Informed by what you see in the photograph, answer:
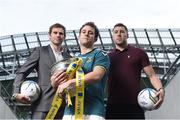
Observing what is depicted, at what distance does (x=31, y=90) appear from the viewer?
3740 mm

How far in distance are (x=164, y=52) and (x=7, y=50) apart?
1105cm

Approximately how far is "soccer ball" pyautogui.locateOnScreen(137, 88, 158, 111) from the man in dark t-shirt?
0.16 meters

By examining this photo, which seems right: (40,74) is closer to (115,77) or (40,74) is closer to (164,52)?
(115,77)

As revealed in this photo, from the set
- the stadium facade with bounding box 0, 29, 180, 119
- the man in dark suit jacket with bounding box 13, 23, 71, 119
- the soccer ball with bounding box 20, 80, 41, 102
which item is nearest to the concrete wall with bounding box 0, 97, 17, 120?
the man in dark suit jacket with bounding box 13, 23, 71, 119

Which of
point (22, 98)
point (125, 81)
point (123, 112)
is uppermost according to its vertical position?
point (22, 98)

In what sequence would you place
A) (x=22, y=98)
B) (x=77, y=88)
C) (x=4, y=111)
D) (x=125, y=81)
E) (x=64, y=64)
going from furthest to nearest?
(x=4, y=111) → (x=125, y=81) → (x=22, y=98) → (x=64, y=64) → (x=77, y=88)

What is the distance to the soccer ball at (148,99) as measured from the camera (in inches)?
148

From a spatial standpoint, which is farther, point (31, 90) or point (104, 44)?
point (104, 44)

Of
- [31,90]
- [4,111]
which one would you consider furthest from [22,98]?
[4,111]

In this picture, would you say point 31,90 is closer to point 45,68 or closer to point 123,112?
point 45,68

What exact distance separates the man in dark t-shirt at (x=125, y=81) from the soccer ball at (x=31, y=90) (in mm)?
703

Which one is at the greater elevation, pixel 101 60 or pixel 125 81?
pixel 101 60

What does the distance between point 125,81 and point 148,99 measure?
39cm

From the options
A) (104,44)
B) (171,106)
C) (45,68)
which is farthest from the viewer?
(104,44)
